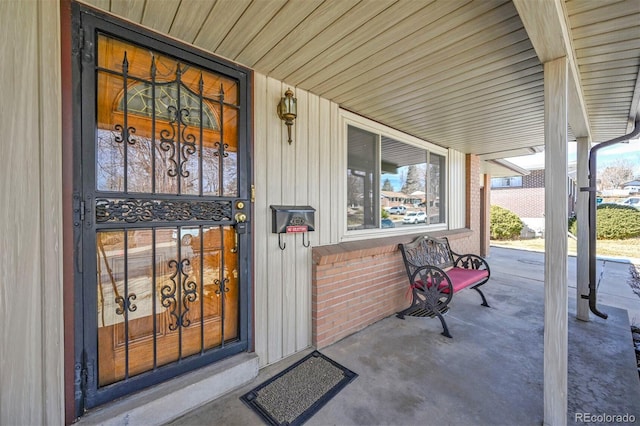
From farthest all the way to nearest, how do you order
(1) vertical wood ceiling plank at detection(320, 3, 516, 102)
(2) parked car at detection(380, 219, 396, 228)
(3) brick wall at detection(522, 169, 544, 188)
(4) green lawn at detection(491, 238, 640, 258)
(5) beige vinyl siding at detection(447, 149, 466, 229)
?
(3) brick wall at detection(522, 169, 544, 188), (4) green lawn at detection(491, 238, 640, 258), (5) beige vinyl siding at detection(447, 149, 466, 229), (2) parked car at detection(380, 219, 396, 228), (1) vertical wood ceiling plank at detection(320, 3, 516, 102)

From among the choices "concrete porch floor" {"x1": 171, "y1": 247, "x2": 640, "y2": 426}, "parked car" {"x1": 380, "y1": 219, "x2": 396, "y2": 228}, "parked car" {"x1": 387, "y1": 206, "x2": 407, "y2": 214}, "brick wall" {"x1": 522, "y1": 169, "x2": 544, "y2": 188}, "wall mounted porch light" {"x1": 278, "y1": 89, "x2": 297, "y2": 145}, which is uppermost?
"brick wall" {"x1": 522, "y1": 169, "x2": 544, "y2": 188}

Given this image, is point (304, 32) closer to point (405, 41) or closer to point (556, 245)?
point (405, 41)

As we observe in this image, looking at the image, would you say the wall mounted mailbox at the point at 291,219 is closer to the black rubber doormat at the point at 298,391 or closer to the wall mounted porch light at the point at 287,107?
the wall mounted porch light at the point at 287,107

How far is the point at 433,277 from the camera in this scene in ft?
9.70

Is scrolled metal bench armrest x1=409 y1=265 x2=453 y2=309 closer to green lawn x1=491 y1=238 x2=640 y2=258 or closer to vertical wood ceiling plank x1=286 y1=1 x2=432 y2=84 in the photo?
A: vertical wood ceiling plank x1=286 y1=1 x2=432 y2=84

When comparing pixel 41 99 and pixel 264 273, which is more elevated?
pixel 41 99

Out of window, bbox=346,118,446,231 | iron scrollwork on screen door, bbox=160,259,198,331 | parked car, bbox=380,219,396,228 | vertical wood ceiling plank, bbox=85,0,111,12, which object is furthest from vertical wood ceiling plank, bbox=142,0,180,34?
parked car, bbox=380,219,396,228

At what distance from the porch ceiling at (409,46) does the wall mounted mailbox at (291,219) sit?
1.17m

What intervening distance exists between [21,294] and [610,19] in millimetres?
3650

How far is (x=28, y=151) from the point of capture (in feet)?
4.25

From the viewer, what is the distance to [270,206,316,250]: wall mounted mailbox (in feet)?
7.30

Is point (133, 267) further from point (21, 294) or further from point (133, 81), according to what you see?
point (133, 81)

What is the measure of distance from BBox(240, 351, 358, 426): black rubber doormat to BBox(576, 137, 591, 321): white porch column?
323 cm

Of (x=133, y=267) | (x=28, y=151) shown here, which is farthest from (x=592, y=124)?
(x=28, y=151)
